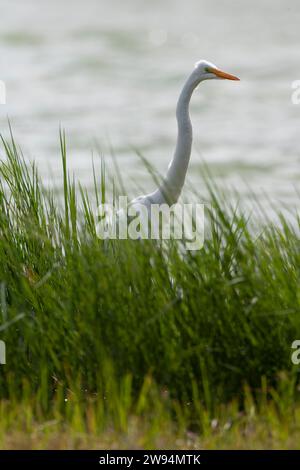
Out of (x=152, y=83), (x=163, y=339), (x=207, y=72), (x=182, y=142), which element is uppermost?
(x=152, y=83)

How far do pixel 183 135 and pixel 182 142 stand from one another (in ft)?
0.17

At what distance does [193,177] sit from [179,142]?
930cm

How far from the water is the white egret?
23.6ft

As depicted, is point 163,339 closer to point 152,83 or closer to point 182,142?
point 182,142

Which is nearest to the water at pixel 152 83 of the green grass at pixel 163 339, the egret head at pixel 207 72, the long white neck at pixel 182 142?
the long white neck at pixel 182 142

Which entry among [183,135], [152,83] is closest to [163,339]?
[183,135]

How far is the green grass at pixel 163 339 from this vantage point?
4129 millimetres

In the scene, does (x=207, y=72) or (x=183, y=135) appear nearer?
(x=207, y=72)

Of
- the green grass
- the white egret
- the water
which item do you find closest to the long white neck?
the white egret

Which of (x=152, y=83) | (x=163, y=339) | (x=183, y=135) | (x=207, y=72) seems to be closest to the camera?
(x=163, y=339)

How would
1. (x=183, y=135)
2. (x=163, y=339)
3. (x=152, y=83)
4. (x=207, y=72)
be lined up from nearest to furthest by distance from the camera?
(x=163, y=339), (x=207, y=72), (x=183, y=135), (x=152, y=83)

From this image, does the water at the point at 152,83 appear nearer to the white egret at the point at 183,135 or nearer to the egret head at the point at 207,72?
the white egret at the point at 183,135

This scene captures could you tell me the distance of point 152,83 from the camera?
21516 mm
